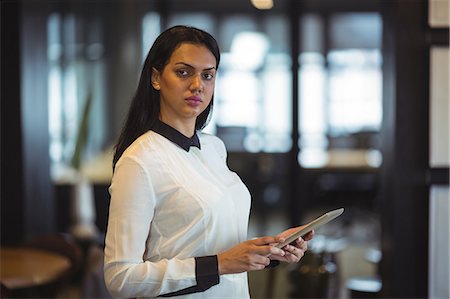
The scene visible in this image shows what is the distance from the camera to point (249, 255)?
1.49m

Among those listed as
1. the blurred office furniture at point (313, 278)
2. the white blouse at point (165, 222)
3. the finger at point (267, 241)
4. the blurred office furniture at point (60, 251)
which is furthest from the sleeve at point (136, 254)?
the blurred office furniture at point (60, 251)

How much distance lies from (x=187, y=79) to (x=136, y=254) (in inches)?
15.5

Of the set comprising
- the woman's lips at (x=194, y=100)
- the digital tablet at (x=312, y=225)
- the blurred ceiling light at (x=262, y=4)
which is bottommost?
the digital tablet at (x=312, y=225)

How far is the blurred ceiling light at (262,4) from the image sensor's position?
586cm

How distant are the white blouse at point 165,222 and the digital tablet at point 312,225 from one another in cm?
15

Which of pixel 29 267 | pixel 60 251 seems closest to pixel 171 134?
pixel 29 267

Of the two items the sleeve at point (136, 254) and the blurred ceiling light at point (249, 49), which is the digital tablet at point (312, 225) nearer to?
the sleeve at point (136, 254)

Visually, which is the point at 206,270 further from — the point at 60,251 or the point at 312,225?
the point at 60,251

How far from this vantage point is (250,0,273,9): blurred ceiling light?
586 cm

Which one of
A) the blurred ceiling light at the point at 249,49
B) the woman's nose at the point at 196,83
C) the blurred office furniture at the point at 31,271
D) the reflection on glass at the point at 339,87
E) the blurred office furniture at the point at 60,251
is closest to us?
the woman's nose at the point at 196,83

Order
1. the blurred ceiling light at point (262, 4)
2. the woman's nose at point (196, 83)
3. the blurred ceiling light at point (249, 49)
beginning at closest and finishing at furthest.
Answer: the woman's nose at point (196, 83) → the blurred ceiling light at point (262, 4) → the blurred ceiling light at point (249, 49)

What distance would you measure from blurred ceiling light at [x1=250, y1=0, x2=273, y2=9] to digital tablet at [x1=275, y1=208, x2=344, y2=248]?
4507 mm

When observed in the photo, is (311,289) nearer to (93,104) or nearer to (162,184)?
(162,184)

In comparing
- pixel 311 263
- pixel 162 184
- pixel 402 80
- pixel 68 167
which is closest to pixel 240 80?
pixel 68 167
